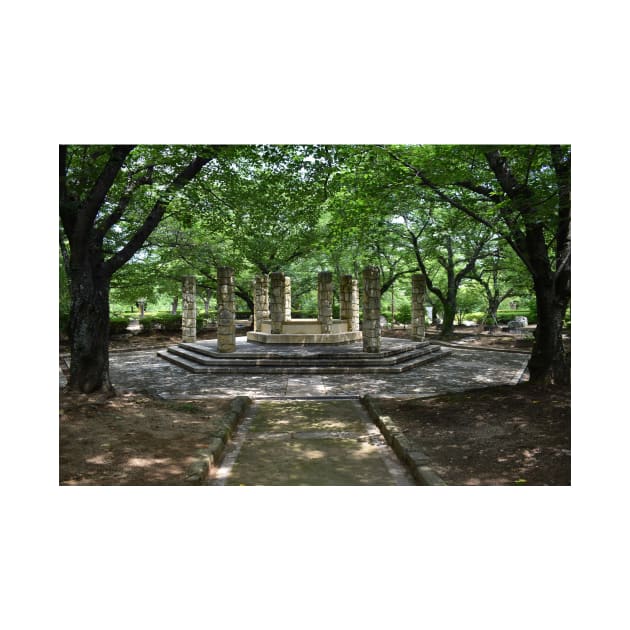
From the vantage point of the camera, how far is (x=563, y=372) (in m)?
8.27

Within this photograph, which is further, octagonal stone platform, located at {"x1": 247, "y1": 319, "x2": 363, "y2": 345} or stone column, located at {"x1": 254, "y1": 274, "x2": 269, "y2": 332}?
stone column, located at {"x1": 254, "y1": 274, "x2": 269, "y2": 332}

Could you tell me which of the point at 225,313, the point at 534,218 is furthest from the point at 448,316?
the point at 534,218

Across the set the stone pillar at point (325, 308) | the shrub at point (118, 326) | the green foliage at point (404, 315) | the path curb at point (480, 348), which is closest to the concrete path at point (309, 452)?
the stone pillar at point (325, 308)

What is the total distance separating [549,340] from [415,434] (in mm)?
3495

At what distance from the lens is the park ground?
15.8 ft

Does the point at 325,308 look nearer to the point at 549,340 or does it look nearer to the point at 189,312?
the point at 189,312

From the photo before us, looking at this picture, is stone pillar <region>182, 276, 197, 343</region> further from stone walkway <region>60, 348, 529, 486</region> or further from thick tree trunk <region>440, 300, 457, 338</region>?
thick tree trunk <region>440, 300, 457, 338</region>

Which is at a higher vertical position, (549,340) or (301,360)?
(549,340)

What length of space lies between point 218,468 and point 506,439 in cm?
361

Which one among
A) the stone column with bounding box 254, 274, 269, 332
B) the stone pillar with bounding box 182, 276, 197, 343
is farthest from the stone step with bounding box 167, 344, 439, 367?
the stone column with bounding box 254, 274, 269, 332

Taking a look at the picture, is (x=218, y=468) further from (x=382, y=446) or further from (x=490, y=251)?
(x=490, y=251)

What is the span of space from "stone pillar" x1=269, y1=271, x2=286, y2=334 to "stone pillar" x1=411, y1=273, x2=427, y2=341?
6.12 metres

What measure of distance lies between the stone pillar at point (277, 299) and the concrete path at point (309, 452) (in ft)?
31.1

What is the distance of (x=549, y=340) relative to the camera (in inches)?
323
